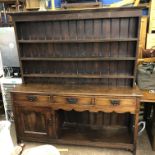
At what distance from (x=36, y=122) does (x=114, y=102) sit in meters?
1.00

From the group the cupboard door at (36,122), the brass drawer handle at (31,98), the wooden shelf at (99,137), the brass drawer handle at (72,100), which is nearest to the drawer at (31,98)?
the brass drawer handle at (31,98)

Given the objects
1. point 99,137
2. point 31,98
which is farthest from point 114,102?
point 31,98

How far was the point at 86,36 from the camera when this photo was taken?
2088 mm

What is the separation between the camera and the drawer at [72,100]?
77.9 inches

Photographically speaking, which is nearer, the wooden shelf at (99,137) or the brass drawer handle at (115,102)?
the brass drawer handle at (115,102)

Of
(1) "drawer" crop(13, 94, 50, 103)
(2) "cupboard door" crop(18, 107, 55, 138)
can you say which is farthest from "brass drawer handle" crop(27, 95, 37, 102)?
(2) "cupboard door" crop(18, 107, 55, 138)

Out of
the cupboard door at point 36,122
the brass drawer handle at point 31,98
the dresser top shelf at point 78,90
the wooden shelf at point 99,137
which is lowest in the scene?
the wooden shelf at point 99,137

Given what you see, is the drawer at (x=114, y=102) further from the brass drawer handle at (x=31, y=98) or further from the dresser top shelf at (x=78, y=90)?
the brass drawer handle at (x=31, y=98)

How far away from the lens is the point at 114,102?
6.31 ft

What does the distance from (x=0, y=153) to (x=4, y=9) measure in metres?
3.37

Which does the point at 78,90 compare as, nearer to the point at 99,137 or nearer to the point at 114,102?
the point at 114,102

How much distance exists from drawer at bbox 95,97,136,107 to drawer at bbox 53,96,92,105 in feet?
0.33

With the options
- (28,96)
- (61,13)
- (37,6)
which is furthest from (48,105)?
(37,6)

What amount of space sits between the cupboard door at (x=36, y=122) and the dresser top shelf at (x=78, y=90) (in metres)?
0.23
